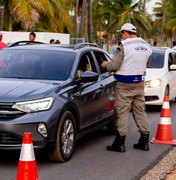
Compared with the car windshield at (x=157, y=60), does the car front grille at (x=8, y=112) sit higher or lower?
lower

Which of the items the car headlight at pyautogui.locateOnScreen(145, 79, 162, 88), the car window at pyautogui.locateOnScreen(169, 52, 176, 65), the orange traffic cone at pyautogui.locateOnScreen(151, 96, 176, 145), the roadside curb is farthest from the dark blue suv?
the car window at pyautogui.locateOnScreen(169, 52, 176, 65)

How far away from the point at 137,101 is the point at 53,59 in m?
1.42

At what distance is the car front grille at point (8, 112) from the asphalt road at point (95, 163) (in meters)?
0.68

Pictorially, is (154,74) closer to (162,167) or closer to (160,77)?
(160,77)

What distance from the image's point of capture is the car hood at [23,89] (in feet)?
22.3

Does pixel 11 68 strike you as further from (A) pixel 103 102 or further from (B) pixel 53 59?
(A) pixel 103 102

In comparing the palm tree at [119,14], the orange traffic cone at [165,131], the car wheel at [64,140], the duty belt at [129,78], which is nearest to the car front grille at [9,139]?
the car wheel at [64,140]

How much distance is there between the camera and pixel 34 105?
6.79 m

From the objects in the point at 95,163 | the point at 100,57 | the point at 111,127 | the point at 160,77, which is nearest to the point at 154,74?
the point at 160,77

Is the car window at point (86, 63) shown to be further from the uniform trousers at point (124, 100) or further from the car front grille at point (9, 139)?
the car front grille at point (9, 139)

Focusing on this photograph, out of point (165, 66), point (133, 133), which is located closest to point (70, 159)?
point (133, 133)

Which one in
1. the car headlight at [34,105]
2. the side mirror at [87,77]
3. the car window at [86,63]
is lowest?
the car headlight at [34,105]

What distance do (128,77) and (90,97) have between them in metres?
0.64

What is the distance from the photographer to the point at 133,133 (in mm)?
9930
